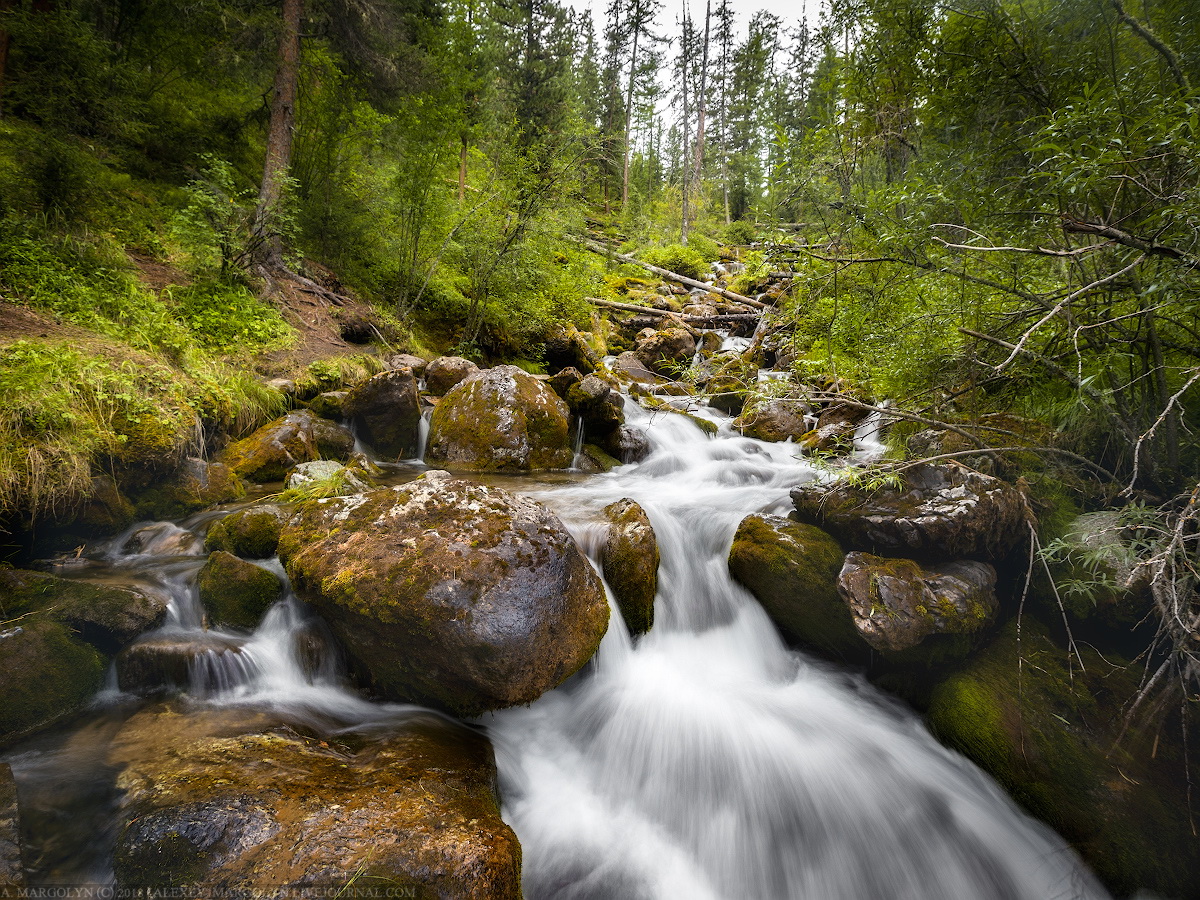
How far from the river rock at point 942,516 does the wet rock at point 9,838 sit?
4665 millimetres

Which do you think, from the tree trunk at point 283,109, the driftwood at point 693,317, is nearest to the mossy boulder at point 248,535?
the tree trunk at point 283,109

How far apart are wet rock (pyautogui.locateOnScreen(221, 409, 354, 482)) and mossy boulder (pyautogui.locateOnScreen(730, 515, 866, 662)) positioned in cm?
556

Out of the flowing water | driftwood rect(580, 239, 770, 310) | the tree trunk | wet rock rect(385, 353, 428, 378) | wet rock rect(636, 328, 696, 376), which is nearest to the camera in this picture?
the flowing water

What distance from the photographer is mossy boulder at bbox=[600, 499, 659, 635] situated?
4301 mm

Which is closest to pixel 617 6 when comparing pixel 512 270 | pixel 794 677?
pixel 512 270

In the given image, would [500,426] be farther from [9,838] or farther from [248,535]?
[9,838]

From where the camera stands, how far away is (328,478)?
209 inches

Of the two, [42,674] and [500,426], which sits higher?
[500,426]

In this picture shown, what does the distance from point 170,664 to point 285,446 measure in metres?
3.57

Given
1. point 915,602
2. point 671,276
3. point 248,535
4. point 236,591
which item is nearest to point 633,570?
point 915,602

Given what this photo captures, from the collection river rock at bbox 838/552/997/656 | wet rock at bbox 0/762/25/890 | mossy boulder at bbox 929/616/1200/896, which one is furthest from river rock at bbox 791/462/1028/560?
wet rock at bbox 0/762/25/890

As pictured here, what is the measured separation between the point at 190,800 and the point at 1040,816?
4.53 metres

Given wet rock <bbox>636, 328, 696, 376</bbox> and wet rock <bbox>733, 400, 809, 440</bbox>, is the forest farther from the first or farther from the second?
wet rock <bbox>636, 328, 696, 376</bbox>

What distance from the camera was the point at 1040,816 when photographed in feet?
9.30
